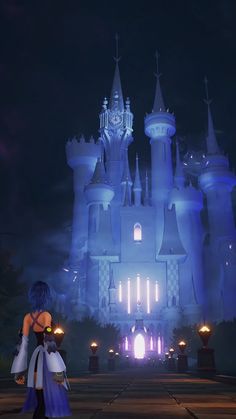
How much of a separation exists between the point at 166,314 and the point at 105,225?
58.7 feet

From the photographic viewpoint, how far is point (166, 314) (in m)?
82.2

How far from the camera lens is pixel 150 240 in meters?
88.9

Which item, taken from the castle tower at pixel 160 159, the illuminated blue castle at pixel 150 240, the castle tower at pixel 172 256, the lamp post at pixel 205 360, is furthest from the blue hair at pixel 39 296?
the castle tower at pixel 160 159

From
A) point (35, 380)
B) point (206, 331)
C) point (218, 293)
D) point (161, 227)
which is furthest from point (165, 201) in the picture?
point (35, 380)

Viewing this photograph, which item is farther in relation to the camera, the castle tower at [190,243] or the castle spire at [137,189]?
the castle spire at [137,189]

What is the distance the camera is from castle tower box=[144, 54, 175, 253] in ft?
300

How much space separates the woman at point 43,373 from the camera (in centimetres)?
631

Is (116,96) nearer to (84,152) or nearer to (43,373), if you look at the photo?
(84,152)

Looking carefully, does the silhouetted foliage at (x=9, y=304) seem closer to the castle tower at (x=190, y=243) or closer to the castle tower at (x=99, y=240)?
the castle tower at (x=99, y=240)

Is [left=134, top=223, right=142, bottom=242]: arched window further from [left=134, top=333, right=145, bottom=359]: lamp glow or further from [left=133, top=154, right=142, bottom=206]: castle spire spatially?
[left=134, top=333, right=145, bottom=359]: lamp glow

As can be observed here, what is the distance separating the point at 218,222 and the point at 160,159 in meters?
15.6

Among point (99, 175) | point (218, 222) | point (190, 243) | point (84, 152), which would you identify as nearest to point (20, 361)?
point (99, 175)

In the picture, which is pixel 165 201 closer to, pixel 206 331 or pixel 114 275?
pixel 114 275

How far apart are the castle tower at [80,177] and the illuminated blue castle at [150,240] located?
7.4 inches
